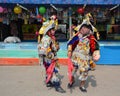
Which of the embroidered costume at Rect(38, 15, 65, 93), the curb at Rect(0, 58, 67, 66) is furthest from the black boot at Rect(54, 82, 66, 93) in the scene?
the curb at Rect(0, 58, 67, 66)

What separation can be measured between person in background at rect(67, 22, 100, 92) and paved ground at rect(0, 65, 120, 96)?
1.69ft

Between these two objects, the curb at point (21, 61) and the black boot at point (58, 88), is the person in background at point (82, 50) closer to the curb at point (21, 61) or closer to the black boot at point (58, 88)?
the black boot at point (58, 88)

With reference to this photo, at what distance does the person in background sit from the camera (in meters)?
5.58

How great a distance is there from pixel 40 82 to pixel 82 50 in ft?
4.58

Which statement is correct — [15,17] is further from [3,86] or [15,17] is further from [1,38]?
[3,86]

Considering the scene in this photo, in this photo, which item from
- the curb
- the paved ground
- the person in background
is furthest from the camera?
Result: the curb

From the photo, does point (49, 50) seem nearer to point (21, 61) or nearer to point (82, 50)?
point (82, 50)

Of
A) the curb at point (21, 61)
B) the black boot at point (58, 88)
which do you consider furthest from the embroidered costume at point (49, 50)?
the curb at point (21, 61)

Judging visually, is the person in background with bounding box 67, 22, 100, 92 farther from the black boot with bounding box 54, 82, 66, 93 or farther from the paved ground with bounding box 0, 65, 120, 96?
the paved ground with bounding box 0, 65, 120, 96

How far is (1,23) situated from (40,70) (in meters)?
2.62

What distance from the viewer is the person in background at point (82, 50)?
558cm

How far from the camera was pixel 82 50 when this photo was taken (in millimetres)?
5613

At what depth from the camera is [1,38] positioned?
31.2ft

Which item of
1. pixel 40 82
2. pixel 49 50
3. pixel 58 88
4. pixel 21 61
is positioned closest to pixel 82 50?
pixel 49 50
